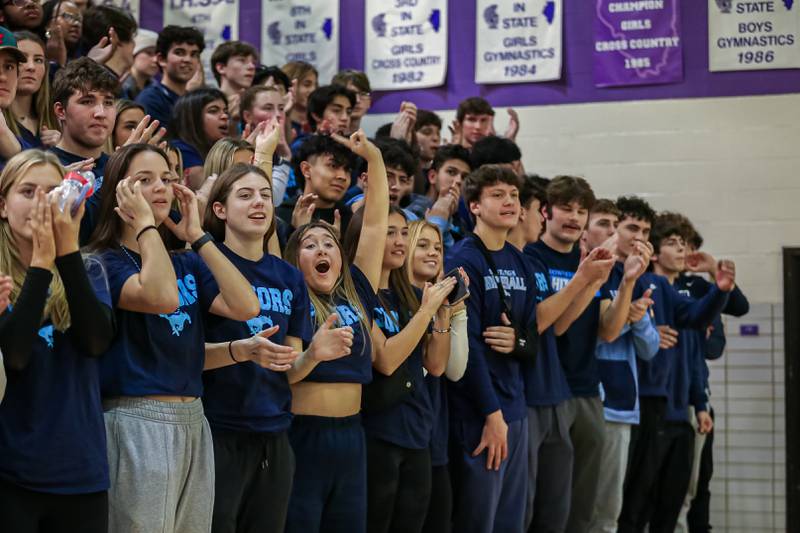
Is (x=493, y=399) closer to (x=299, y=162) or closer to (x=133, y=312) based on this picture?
(x=299, y=162)

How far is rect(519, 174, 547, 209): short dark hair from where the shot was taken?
19.2ft

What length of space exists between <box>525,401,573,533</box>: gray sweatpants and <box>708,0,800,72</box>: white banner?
394 cm

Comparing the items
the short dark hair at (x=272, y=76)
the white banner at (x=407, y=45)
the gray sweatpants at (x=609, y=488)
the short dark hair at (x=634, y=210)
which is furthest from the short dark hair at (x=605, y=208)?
the white banner at (x=407, y=45)

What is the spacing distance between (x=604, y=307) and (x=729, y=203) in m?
2.67

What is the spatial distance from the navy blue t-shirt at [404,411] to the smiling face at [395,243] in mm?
131

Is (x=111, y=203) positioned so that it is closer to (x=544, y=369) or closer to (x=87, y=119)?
(x=87, y=119)

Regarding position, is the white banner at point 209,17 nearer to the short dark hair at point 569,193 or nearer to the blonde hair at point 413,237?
the short dark hair at point 569,193

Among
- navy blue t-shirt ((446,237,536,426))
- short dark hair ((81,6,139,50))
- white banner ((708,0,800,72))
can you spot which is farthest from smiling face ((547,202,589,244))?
white banner ((708,0,800,72))

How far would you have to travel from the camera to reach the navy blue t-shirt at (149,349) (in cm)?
326

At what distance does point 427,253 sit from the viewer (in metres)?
4.95

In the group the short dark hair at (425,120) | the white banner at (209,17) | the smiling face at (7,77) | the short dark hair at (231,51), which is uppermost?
the white banner at (209,17)

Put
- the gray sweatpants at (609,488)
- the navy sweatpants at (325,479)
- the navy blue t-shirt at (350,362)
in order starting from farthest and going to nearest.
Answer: the gray sweatpants at (609,488), the navy blue t-shirt at (350,362), the navy sweatpants at (325,479)

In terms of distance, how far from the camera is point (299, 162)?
5.42 metres

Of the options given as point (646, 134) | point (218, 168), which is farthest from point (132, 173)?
point (646, 134)
